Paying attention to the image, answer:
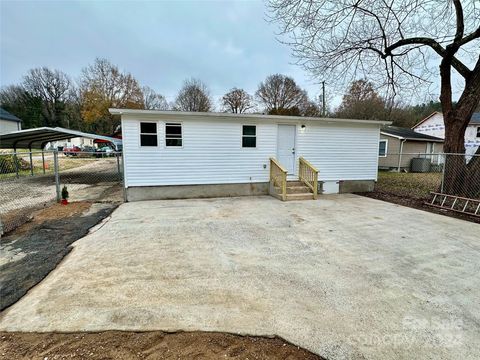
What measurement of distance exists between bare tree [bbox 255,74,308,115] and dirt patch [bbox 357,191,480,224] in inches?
754

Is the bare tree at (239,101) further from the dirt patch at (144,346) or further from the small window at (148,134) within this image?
the dirt patch at (144,346)

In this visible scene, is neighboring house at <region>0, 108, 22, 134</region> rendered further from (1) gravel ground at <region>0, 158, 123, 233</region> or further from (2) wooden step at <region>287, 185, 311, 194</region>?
(2) wooden step at <region>287, 185, 311, 194</region>

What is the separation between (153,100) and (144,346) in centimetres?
4169

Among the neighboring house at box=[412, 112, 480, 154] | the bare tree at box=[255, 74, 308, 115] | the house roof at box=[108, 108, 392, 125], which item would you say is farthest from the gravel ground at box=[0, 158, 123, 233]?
the neighboring house at box=[412, 112, 480, 154]

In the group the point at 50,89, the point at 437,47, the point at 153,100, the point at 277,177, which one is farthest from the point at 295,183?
the point at 50,89

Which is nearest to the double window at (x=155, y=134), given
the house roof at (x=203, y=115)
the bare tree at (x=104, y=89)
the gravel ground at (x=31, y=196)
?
the house roof at (x=203, y=115)

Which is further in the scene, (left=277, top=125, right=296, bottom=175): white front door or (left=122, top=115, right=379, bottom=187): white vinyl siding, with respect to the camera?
(left=277, top=125, right=296, bottom=175): white front door

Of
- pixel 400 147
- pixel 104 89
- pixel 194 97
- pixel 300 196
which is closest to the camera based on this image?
pixel 300 196

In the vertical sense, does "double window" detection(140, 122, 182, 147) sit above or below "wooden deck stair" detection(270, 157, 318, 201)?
above

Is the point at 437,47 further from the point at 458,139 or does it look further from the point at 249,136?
the point at 249,136

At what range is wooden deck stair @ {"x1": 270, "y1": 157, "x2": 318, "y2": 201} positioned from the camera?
801 centimetres

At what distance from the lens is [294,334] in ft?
7.19

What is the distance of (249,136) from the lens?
856cm

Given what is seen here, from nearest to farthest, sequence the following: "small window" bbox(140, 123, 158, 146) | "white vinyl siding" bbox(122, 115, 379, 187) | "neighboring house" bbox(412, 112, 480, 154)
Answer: "small window" bbox(140, 123, 158, 146) → "white vinyl siding" bbox(122, 115, 379, 187) → "neighboring house" bbox(412, 112, 480, 154)
